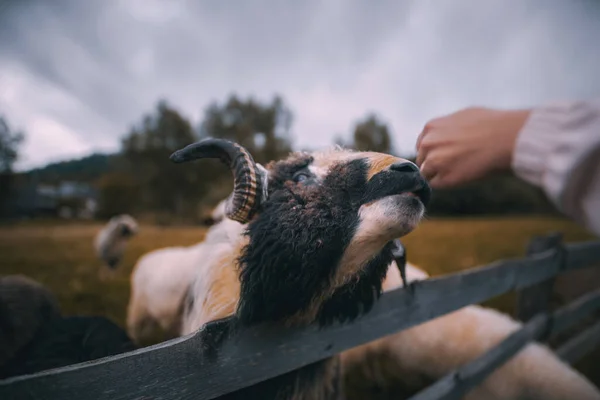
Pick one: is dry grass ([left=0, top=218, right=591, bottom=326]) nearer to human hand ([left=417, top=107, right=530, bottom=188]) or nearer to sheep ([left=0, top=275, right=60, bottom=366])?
sheep ([left=0, top=275, right=60, bottom=366])

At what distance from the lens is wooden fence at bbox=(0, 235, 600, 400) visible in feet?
2.77

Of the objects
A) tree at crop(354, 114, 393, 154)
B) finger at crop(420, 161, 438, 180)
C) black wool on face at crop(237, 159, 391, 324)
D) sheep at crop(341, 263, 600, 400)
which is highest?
tree at crop(354, 114, 393, 154)

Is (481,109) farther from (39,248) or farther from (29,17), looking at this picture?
(39,248)

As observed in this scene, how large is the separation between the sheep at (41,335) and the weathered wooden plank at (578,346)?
4251 mm

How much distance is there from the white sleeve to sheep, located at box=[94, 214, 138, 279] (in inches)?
404

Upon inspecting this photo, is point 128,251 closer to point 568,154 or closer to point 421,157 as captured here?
point 421,157

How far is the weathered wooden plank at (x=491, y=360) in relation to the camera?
2104mm

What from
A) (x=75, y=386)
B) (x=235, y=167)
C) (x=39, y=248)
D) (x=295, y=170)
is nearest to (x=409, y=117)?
(x=295, y=170)

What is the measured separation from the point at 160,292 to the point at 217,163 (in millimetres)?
1959

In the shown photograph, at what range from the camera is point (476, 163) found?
1.02 metres

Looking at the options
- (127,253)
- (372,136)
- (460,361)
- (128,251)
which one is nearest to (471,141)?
(372,136)

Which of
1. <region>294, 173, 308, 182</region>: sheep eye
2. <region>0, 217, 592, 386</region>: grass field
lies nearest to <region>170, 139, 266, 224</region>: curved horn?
<region>294, 173, 308, 182</region>: sheep eye

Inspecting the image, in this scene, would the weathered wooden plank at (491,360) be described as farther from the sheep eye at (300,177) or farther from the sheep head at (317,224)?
the sheep eye at (300,177)

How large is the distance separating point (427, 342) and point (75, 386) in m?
2.75
